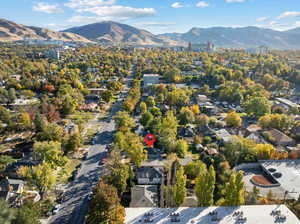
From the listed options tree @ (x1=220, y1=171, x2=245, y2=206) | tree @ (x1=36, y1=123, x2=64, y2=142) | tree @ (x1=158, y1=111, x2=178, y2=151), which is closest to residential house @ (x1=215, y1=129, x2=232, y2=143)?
tree @ (x1=158, y1=111, x2=178, y2=151)

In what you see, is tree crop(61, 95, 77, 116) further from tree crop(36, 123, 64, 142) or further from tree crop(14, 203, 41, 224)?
tree crop(14, 203, 41, 224)

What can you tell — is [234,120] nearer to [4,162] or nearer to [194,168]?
[194,168]

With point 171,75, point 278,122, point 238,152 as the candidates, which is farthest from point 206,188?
point 171,75

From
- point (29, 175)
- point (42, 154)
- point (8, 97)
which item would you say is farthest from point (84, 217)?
point (8, 97)

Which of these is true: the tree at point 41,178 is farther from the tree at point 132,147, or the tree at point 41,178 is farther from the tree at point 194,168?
the tree at point 194,168

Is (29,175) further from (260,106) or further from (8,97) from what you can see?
(260,106)

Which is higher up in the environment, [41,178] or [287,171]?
[41,178]

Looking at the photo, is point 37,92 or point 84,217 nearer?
point 84,217
